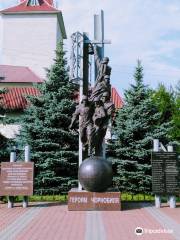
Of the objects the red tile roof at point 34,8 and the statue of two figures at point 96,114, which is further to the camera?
the red tile roof at point 34,8

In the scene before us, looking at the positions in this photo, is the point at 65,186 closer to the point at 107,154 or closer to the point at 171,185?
the point at 107,154

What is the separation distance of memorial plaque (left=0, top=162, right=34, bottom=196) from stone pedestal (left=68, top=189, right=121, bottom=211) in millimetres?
1577

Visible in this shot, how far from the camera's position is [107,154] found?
65.0ft

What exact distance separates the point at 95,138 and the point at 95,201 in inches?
82.7

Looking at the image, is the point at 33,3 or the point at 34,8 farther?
the point at 33,3

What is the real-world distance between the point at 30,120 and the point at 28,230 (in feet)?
36.2

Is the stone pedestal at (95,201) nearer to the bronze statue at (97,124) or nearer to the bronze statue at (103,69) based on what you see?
the bronze statue at (97,124)

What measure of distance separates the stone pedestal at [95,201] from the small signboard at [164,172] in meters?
1.67

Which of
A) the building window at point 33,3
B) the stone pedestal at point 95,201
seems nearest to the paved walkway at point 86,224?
the stone pedestal at point 95,201

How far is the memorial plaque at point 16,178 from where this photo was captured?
1276 cm

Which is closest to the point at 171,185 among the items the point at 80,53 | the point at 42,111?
the point at 80,53

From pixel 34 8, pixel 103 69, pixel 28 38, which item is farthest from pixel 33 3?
pixel 103 69

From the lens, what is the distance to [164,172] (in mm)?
13055

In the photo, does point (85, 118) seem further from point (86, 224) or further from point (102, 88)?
point (86, 224)
